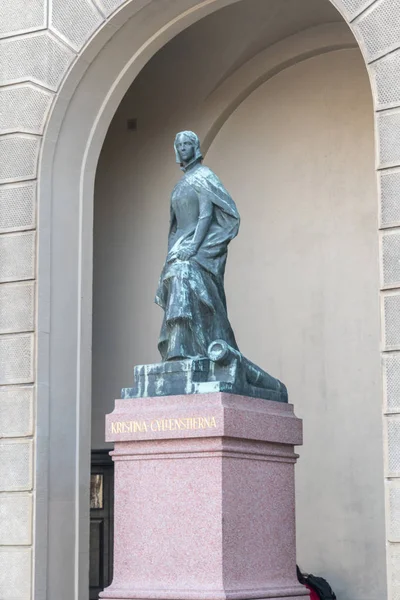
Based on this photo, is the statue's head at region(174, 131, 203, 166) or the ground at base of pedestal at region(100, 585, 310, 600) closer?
the ground at base of pedestal at region(100, 585, 310, 600)

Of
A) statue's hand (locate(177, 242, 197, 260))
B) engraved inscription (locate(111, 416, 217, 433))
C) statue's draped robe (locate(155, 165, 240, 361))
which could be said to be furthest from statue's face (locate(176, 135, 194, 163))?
engraved inscription (locate(111, 416, 217, 433))

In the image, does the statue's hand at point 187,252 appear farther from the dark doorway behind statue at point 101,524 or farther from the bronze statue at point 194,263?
the dark doorway behind statue at point 101,524

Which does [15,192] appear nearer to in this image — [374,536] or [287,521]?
[287,521]

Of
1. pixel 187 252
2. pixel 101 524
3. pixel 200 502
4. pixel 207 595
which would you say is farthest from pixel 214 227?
pixel 101 524

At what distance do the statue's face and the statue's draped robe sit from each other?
0.13m

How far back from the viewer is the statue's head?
10375mm

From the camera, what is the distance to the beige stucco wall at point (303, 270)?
42.1 feet

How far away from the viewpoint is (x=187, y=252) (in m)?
10.1

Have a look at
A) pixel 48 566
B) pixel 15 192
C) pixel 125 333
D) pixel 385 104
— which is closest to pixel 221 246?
pixel 385 104

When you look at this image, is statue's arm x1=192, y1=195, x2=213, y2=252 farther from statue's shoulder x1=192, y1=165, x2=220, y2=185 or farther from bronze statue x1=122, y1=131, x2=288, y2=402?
statue's shoulder x1=192, y1=165, x2=220, y2=185

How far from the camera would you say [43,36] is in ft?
40.0

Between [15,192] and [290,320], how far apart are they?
11.6 feet

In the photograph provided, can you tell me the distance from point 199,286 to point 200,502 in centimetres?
184

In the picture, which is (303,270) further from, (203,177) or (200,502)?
(200,502)
